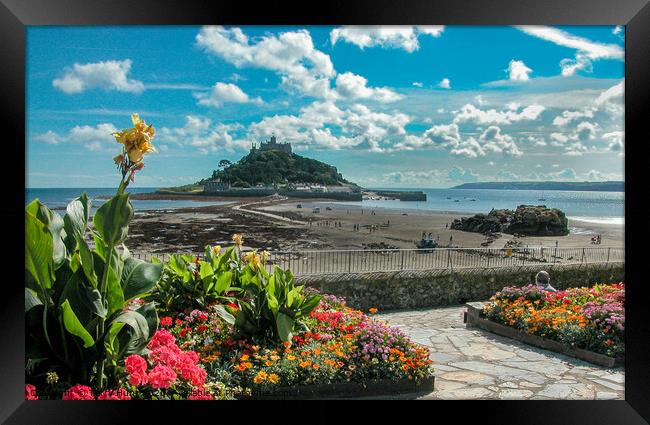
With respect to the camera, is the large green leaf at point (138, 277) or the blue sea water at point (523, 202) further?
the blue sea water at point (523, 202)

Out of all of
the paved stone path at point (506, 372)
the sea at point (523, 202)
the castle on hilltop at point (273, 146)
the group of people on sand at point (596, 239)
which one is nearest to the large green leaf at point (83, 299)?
the paved stone path at point (506, 372)

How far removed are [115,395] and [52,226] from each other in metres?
0.92

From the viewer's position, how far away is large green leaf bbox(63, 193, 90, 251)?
7.70 feet

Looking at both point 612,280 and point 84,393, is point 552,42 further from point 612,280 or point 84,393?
point 84,393

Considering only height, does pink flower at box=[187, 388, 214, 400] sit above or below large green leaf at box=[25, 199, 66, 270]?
below

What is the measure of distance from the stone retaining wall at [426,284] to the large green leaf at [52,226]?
13.8 ft

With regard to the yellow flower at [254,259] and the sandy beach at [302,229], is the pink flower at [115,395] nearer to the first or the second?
the yellow flower at [254,259]

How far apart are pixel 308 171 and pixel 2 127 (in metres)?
11.3

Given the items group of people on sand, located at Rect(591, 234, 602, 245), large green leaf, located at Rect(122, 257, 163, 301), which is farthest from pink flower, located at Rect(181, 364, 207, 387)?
group of people on sand, located at Rect(591, 234, 602, 245)

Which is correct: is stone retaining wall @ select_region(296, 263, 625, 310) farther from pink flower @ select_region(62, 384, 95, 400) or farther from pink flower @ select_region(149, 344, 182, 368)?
pink flower @ select_region(62, 384, 95, 400)

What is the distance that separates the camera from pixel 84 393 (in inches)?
90.4

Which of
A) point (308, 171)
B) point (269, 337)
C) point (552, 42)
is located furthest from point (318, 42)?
point (269, 337)

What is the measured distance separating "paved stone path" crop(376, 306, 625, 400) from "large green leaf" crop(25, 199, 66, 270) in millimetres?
2469

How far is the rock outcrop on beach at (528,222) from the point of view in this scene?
18.6m
